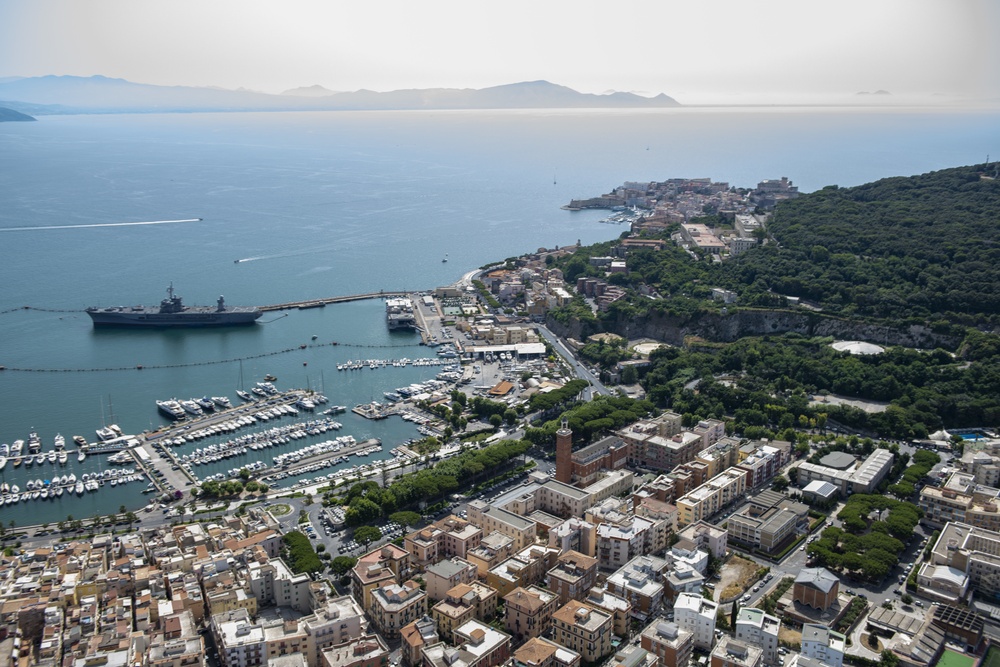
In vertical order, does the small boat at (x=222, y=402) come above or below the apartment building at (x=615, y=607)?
below

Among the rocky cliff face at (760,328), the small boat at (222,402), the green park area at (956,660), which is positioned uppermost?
the rocky cliff face at (760,328)

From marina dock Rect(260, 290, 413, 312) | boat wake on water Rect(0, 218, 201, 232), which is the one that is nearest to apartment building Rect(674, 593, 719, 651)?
marina dock Rect(260, 290, 413, 312)

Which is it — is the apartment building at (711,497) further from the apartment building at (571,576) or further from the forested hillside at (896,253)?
the forested hillside at (896,253)

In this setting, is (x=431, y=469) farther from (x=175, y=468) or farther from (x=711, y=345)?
(x=711, y=345)

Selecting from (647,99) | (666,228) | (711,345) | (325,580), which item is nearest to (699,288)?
(711,345)

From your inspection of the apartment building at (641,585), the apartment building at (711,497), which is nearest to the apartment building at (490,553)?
the apartment building at (641,585)

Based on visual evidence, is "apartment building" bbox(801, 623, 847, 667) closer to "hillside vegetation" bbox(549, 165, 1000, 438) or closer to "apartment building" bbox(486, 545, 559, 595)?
"apartment building" bbox(486, 545, 559, 595)

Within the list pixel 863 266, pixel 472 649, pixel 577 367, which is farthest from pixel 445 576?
pixel 863 266
